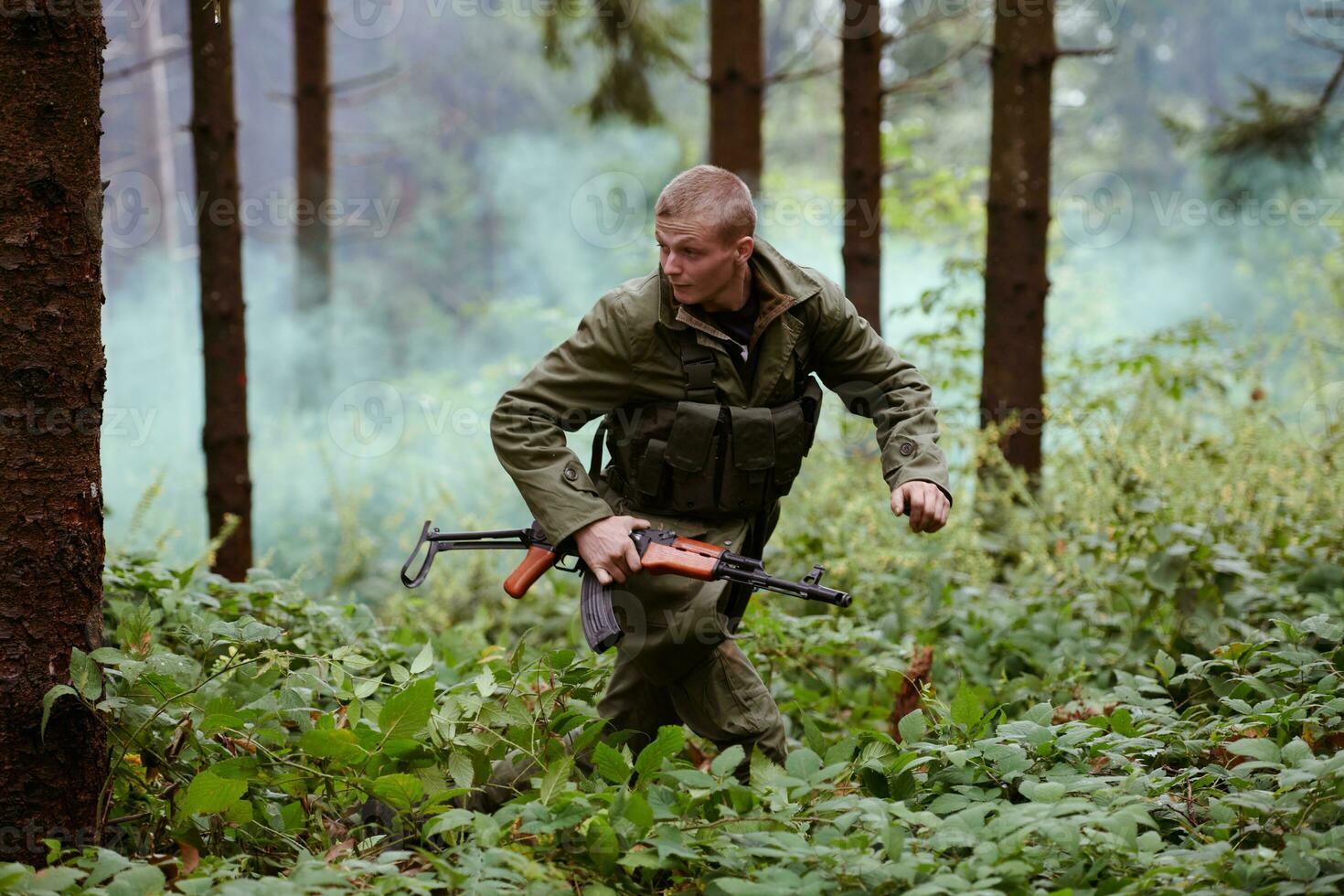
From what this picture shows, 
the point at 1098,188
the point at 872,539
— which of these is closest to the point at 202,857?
the point at 872,539

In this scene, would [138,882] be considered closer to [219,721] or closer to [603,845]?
[219,721]

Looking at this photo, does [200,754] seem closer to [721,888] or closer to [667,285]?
[721,888]

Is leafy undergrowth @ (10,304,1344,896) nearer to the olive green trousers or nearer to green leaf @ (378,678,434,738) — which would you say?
green leaf @ (378,678,434,738)

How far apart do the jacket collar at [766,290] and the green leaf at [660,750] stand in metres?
1.11

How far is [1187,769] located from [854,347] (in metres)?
1.47

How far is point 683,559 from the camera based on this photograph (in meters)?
3.13

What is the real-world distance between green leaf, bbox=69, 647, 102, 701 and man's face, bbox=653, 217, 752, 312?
176cm

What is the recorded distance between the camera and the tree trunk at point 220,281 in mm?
6137

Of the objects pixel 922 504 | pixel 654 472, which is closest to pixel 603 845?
pixel 654 472

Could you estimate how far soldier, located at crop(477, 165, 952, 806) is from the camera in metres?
3.21

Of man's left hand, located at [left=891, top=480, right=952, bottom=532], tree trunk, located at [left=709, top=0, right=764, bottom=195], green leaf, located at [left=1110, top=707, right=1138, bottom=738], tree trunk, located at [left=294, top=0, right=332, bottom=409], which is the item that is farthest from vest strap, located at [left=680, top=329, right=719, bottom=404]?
tree trunk, located at [left=294, top=0, right=332, bottom=409]

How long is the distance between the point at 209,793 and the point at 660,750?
41.4 inches

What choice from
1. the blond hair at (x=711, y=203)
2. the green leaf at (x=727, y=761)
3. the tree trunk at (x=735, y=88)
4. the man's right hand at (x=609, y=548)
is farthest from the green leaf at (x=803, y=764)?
the tree trunk at (x=735, y=88)

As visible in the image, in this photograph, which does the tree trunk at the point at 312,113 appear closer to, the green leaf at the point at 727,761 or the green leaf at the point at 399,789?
the green leaf at the point at 399,789
